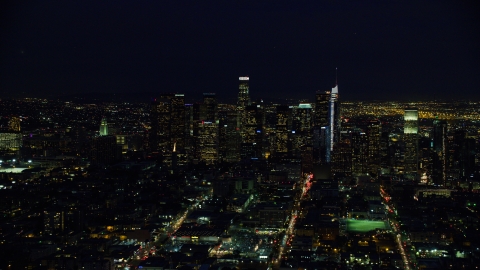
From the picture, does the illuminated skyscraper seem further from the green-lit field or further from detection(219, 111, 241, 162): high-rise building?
the green-lit field

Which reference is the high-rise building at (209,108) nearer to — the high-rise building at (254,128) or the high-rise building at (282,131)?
the high-rise building at (254,128)

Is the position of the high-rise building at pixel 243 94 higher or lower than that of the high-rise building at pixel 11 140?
higher

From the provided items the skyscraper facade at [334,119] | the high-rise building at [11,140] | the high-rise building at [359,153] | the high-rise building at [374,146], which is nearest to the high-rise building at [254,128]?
the skyscraper facade at [334,119]

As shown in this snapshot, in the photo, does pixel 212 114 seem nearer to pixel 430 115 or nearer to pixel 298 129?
pixel 298 129

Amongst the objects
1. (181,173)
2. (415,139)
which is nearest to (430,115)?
(415,139)

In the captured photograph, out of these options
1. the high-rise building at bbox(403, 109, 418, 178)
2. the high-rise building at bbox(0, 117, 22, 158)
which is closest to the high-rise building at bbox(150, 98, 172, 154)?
the high-rise building at bbox(0, 117, 22, 158)

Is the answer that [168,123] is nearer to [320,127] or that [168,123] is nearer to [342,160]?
[320,127]
